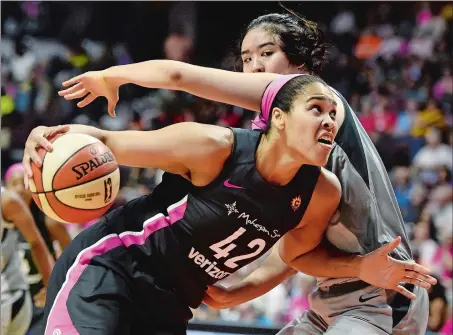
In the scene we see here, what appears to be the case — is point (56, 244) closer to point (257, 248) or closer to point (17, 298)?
point (17, 298)

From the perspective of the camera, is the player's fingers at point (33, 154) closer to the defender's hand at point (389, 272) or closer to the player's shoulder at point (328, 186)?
the player's shoulder at point (328, 186)

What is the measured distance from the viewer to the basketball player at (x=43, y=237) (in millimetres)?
5234

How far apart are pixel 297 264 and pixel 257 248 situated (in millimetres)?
383

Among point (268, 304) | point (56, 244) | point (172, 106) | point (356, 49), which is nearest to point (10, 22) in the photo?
point (172, 106)

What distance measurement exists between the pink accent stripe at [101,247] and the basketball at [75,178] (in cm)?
13

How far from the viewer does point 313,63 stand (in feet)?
11.7

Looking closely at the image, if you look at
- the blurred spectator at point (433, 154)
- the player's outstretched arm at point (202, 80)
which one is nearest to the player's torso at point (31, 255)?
the player's outstretched arm at point (202, 80)

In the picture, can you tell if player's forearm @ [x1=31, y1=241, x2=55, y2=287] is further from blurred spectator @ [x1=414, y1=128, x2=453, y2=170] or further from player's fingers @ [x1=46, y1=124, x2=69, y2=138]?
blurred spectator @ [x1=414, y1=128, x2=453, y2=170]

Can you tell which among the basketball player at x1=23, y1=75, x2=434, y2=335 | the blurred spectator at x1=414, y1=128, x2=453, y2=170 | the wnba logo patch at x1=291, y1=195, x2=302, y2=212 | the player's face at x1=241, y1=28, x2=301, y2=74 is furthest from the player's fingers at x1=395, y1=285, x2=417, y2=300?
the blurred spectator at x1=414, y1=128, x2=453, y2=170

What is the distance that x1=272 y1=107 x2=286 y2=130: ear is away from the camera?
2.81 meters

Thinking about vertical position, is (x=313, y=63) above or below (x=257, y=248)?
above

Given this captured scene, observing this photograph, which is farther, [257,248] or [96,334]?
[257,248]

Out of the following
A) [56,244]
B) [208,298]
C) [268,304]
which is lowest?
[268,304]

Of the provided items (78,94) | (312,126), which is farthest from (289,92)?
(78,94)
